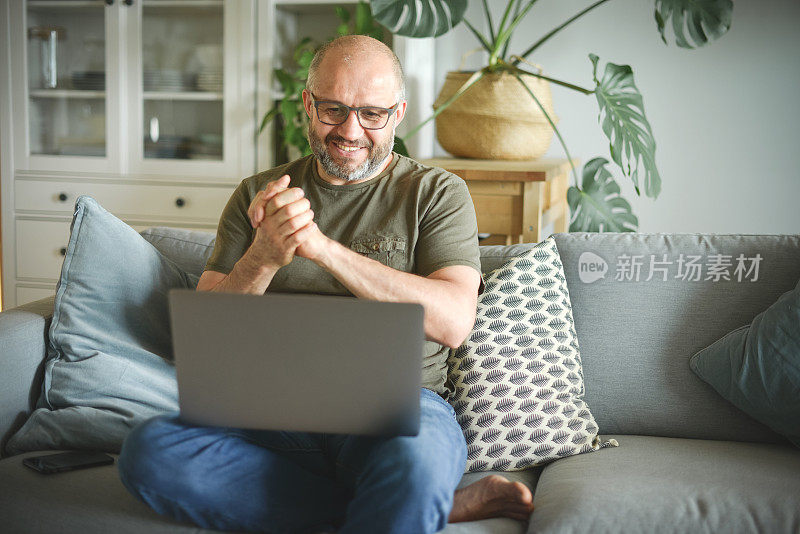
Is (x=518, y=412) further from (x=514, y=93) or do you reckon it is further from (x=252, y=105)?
(x=252, y=105)

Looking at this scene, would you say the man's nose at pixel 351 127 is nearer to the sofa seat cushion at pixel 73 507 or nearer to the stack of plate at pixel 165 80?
the sofa seat cushion at pixel 73 507

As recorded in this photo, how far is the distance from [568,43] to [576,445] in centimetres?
174

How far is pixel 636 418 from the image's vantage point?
1.63 metres

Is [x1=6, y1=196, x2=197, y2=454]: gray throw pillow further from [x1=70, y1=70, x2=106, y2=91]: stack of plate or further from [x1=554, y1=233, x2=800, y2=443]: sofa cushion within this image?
[x1=70, y1=70, x2=106, y2=91]: stack of plate

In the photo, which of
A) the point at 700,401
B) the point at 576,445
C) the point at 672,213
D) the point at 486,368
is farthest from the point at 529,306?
the point at 672,213

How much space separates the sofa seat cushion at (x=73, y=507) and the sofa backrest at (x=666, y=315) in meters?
0.87

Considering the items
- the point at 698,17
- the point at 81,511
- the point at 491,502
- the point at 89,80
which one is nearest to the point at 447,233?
the point at 491,502

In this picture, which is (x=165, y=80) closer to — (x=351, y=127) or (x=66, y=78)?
(x=66, y=78)

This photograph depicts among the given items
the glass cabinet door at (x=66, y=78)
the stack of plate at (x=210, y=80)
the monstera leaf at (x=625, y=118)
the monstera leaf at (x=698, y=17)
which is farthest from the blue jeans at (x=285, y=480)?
the glass cabinet door at (x=66, y=78)

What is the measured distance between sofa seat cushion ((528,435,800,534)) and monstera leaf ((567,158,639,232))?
3.12 feet

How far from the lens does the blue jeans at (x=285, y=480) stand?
1150mm

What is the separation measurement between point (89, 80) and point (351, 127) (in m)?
1.93

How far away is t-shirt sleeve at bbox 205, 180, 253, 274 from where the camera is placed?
158 centimetres

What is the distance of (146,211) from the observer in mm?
3041
